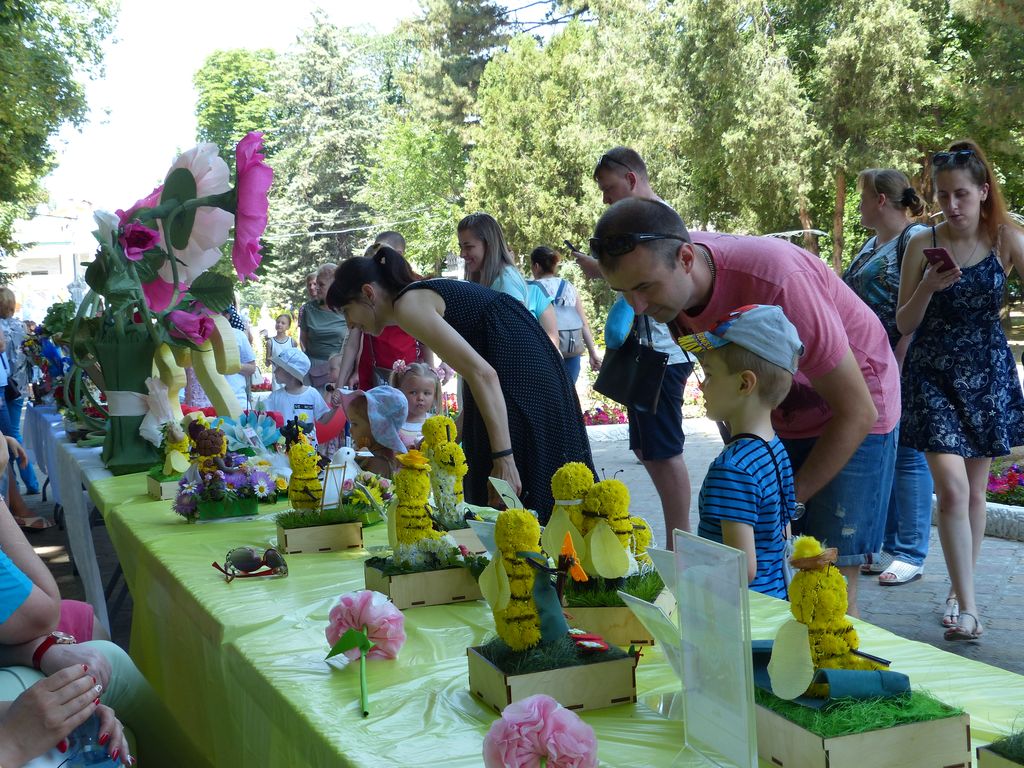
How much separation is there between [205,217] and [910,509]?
3.14 m

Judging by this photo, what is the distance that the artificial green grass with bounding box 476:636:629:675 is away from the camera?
1.27 metres

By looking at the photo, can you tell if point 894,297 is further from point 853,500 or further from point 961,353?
point 853,500

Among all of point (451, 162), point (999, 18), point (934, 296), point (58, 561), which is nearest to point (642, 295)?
point (934, 296)

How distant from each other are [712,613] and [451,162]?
35563 mm

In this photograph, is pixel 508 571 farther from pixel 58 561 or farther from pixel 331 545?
pixel 58 561

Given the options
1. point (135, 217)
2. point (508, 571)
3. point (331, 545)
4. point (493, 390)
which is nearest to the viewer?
point (508, 571)

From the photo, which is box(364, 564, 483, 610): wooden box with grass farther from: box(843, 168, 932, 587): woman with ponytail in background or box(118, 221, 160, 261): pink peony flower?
box(843, 168, 932, 587): woman with ponytail in background

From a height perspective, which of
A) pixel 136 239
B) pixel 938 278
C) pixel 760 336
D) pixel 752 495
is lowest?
pixel 752 495

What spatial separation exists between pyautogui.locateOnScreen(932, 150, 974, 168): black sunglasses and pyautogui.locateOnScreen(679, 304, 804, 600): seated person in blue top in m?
1.94

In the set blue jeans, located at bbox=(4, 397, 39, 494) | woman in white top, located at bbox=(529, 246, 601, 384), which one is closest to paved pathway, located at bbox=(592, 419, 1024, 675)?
woman in white top, located at bbox=(529, 246, 601, 384)

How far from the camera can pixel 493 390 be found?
8.54 feet

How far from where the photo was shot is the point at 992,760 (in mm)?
911

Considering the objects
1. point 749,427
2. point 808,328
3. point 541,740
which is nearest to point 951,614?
point 808,328

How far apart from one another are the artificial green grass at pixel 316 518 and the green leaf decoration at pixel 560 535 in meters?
0.92
